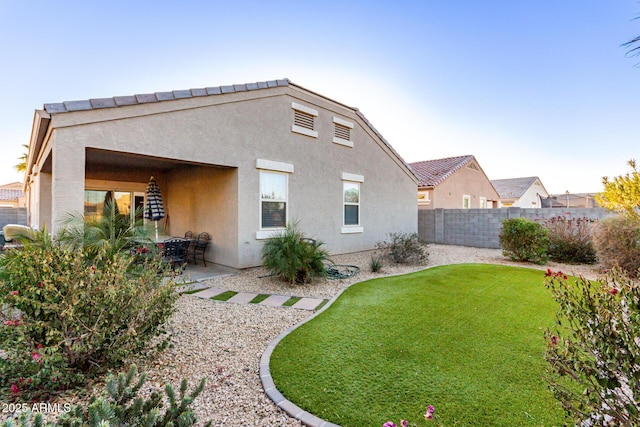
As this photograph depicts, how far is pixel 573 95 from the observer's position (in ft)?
41.9

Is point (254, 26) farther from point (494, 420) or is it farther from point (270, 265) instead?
point (494, 420)

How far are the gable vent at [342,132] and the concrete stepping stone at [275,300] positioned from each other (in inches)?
314

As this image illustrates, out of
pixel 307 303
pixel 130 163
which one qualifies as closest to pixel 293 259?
pixel 307 303

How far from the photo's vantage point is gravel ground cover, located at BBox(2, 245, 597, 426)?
10.1ft

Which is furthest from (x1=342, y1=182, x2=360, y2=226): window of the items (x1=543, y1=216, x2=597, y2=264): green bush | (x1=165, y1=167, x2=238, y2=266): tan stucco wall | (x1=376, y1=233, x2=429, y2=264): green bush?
(x1=543, y1=216, x2=597, y2=264): green bush

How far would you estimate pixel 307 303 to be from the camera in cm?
673

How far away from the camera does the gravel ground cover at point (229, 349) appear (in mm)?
3064

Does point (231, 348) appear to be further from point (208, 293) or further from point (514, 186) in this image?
point (514, 186)

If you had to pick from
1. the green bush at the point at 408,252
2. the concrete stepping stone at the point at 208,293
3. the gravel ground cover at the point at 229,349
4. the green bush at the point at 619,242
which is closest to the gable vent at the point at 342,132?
the green bush at the point at 408,252

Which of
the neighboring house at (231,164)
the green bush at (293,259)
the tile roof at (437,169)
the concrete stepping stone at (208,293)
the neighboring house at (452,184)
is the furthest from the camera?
the tile roof at (437,169)

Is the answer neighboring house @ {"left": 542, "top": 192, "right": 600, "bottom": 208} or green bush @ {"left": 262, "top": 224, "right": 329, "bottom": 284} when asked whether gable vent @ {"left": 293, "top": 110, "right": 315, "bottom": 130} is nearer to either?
green bush @ {"left": 262, "top": 224, "right": 329, "bottom": 284}

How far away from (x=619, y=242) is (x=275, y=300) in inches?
435

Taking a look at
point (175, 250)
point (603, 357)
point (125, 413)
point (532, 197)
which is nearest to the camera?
point (603, 357)

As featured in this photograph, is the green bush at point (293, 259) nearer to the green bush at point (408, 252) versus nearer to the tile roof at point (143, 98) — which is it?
the green bush at point (408, 252)
